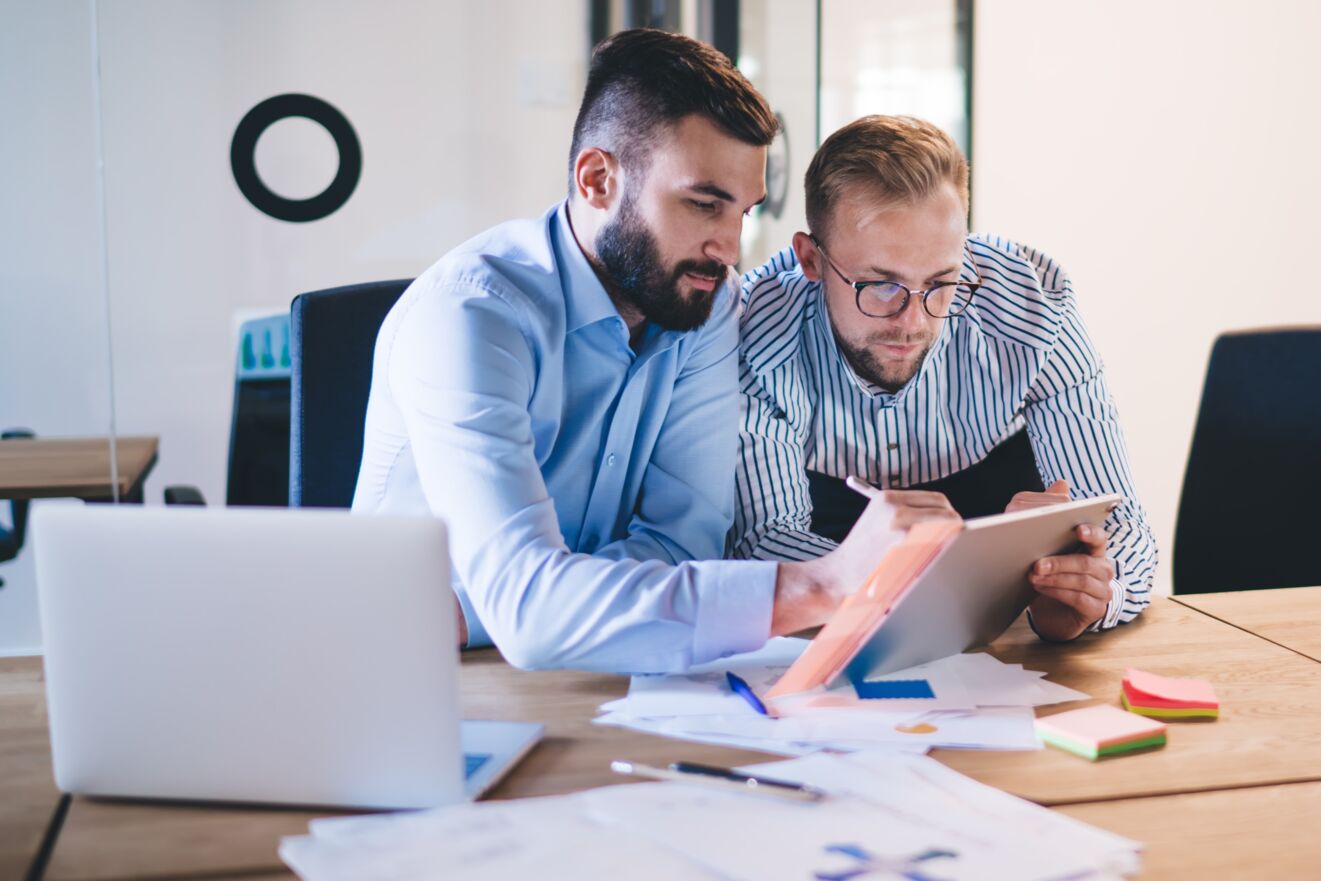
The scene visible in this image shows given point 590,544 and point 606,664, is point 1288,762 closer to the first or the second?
point 606,664

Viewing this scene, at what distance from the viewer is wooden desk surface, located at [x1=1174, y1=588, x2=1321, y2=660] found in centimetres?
132

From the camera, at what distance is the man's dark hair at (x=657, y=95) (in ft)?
4.76

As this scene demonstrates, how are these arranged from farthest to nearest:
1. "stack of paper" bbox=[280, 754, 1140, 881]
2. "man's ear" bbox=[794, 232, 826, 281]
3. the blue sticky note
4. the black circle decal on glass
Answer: the black circle decal on glass
"man's ear" bbox=[794, 232, 826, 281]
the blue sticky note
"stack of paper" bbox=[280, 754, 1140, 881]

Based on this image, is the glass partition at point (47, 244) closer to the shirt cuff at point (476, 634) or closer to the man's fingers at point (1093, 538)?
the shirt cuff at point (476, 634)

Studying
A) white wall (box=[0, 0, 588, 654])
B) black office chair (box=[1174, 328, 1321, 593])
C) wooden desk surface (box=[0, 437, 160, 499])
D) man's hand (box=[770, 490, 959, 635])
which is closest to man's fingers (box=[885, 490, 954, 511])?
man's hand (box=[770, 490, 959, 635])

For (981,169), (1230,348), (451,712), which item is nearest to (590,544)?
(451,712)

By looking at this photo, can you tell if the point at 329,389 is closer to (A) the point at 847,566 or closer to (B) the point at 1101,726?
(A) the point at 847,566

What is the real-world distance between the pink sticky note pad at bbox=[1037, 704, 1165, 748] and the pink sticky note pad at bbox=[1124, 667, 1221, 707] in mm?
33

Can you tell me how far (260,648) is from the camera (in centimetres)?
82

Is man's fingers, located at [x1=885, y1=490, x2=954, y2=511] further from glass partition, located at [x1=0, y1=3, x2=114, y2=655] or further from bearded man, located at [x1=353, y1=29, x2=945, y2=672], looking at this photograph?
glass partition, located at [x1=0, y1=3, x2=114, y2=655]

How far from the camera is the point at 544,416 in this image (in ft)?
4.76

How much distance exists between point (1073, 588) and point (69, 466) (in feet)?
6.22

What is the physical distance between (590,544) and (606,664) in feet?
1.41

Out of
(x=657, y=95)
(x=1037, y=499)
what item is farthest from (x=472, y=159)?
(x=1037, y=499)
